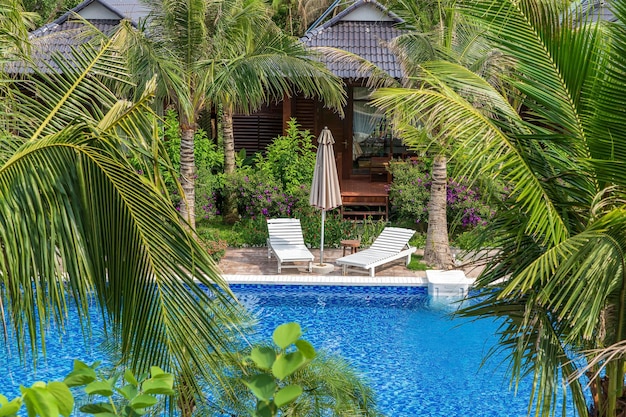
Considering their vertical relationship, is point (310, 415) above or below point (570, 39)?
below

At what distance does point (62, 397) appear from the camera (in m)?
1.30

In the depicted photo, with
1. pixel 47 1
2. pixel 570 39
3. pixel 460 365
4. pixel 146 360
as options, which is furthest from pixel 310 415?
pixel 47 1

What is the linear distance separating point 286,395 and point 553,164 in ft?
14.2

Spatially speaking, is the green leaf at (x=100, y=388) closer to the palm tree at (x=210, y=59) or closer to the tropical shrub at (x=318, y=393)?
the tropical shrub at (x=318, y=393)

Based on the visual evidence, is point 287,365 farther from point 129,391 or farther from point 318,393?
point 318,393

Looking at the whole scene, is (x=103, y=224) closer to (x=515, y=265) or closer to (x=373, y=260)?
(x=515, y=265)

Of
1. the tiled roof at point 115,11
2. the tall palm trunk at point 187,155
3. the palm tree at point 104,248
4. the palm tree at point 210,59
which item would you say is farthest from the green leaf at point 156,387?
the tiled roof at point 115,11

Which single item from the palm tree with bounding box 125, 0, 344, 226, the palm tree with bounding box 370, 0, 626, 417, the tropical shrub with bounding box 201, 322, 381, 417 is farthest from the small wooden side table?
the palm tree with bounding box 370, 0, 626, 417

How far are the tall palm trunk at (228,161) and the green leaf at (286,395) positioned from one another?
14.2 meters

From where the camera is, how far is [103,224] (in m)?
3.76

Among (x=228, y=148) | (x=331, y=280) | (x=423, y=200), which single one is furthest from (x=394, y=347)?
(x=228, y=148)

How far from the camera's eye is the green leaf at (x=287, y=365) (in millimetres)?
1325

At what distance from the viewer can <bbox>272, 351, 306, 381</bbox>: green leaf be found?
133 centimetres

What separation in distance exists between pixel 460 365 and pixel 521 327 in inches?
206
